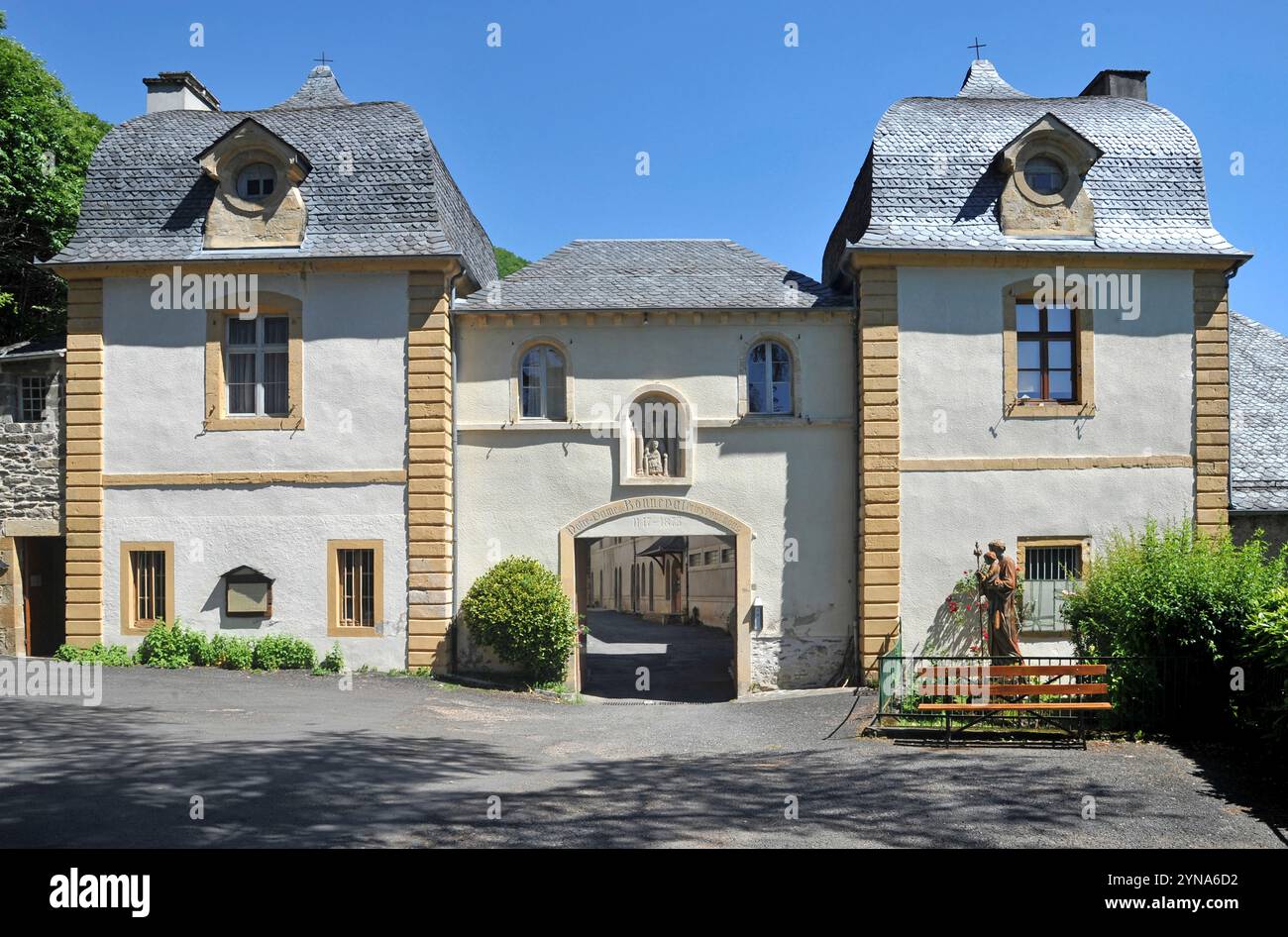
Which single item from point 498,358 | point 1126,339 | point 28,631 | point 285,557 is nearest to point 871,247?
point 1126,339

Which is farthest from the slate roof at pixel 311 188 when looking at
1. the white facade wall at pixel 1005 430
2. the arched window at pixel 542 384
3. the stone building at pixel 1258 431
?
the stone building at pixel 1258 431

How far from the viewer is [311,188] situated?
17922 mm

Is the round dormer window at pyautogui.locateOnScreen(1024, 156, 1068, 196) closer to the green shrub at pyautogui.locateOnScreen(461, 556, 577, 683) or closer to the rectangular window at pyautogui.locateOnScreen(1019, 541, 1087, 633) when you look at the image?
the rectangular window at pyautogui.locateOnScreen(1019, 541, 1087, 633)

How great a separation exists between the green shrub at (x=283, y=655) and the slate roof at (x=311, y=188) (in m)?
5.93

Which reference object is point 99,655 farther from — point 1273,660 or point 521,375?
point 1273,660

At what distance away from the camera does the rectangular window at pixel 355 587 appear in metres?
17.3

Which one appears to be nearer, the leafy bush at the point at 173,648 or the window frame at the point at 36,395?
the leafy bush at the point at 173,648

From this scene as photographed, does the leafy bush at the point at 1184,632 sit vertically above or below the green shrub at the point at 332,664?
above

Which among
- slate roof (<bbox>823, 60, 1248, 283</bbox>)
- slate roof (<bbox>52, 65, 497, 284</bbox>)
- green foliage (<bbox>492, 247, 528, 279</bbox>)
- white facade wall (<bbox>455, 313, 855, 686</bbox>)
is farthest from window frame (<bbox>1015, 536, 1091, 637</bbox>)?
green foliage (<bbox>492, 247, 528, 279</bbox>)

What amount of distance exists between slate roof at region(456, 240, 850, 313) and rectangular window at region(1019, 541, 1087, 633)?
4.93 m

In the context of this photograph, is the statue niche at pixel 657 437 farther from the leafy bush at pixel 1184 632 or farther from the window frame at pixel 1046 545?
the leafy bush at pixel 1184 632

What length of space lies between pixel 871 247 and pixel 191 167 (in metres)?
10.9

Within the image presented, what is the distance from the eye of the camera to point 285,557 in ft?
57.0

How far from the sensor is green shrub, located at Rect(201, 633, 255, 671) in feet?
56.1
